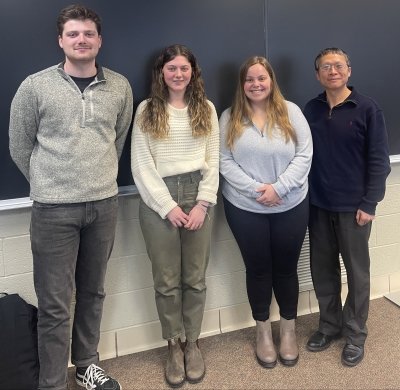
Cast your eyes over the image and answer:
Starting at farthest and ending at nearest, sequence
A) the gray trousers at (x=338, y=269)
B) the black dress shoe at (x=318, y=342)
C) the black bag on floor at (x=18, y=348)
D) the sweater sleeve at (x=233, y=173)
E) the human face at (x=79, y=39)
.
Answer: the black dress shoe at (x=318, y=342) → the gray trousers at (x=338, y=269) → the sweater sleeve at (x=233, y=173) → the black bag on floor at (x=18, y=348) → the human face at (x=79, y=39)

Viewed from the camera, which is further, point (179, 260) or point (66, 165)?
point (179, 260)

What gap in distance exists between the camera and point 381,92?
2.49 metres

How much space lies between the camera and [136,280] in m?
2.29

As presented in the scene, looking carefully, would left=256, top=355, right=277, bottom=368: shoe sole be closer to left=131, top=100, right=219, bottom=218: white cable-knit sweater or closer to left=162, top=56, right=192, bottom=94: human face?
left=131, top=100, right=219, bottom=218: white cable-knit sweater

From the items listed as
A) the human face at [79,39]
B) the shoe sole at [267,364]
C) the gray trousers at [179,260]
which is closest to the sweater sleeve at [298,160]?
the gray trousers at [179,260]

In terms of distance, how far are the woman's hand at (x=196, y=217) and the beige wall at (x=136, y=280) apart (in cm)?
37

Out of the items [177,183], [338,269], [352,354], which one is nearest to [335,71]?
[177,183]

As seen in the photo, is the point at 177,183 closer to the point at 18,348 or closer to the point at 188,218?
the point at 188,218

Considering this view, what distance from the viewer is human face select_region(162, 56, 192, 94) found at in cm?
192

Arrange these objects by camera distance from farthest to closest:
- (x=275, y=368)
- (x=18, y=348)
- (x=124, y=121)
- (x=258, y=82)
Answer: (x=275, y=368) < (x=258, y=82) < (x=124, y=121) < (x=18, y=348)

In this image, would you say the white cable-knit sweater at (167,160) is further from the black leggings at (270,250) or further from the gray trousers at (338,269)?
the gray trousers at (338,269)

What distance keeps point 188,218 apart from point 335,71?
→ 0.97 meters

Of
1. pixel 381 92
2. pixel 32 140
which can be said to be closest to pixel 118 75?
pixel 32 140

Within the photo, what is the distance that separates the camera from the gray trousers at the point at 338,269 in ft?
7.00
